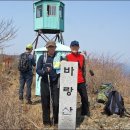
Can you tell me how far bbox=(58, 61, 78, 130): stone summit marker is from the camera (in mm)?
7650

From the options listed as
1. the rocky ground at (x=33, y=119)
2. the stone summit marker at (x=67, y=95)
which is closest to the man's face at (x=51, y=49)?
the stone summit marker at (x=67, y=95)

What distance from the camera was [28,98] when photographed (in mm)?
10891

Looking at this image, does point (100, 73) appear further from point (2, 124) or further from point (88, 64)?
point (2, 124)

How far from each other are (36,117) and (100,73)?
5658mm

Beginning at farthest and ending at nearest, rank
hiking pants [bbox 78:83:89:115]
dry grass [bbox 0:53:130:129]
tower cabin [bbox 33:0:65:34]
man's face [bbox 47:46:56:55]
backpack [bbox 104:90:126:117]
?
tower cabin [bbox 33:0:65:34] < backpack [bbox 104:90:126:117] < hiking pants [bbox 78:83:89:115] < man's face [bbox 47:46:56:55] < dry grass [bbox 0:53:130:129]

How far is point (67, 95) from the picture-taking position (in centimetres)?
765

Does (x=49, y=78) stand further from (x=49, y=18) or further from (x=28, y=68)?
(x=49, y=18)

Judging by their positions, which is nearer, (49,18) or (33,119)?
(33,119)

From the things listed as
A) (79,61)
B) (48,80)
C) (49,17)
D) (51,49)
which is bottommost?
(48,80)

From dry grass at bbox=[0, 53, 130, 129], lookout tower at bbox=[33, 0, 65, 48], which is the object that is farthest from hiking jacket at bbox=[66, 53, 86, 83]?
lookout tower at bbox=[33, 0, 65, 48]

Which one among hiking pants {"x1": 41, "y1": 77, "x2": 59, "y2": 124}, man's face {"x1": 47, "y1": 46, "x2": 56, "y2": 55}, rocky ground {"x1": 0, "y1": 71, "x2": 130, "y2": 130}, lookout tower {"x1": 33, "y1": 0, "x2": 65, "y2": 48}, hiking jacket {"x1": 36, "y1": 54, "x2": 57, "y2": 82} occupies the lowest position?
rocky ground {"x1": 0, "y1": 71, "x2": 130, "y2": 130}

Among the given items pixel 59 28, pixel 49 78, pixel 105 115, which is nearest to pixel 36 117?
pixel 49 78

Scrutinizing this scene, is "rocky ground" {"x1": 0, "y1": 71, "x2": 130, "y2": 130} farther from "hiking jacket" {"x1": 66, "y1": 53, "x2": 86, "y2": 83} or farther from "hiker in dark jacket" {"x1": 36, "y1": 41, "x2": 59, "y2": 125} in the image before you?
"hiking jacket" {"x1": 66, "y1": 53, "x2": 86, "y2": 83}

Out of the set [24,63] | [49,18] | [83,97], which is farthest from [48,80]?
[49,18]
